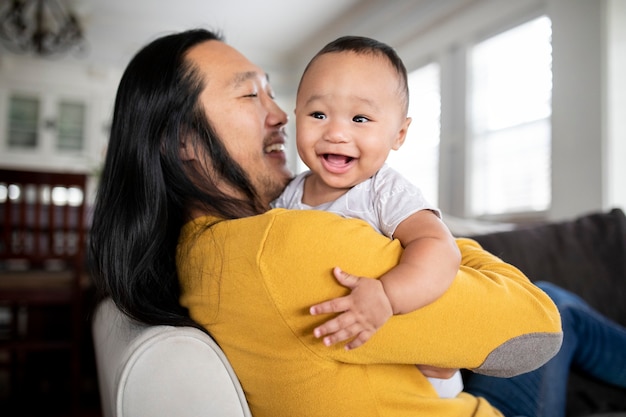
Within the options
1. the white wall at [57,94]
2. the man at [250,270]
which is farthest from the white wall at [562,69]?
the white wall at [57,94]

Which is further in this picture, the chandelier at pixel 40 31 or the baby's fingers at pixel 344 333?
the chandelier at pixel 40 31

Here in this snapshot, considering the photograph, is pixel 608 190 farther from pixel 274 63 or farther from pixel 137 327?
pixel 274 63

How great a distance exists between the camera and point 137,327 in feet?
2.81

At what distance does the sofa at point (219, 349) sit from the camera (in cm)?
74

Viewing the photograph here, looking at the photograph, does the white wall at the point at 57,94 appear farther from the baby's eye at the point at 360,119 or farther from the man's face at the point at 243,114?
the baby's eye at the point at 360,119

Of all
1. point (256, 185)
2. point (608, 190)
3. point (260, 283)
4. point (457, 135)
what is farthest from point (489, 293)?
point (457, 135)

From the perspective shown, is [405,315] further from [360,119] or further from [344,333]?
[360,119]

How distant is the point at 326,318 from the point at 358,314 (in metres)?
0.08

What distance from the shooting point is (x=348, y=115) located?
32.6 inches

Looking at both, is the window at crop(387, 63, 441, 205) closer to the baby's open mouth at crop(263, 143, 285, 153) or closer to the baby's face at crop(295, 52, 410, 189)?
the baby's open mouth at crop(263, 143, 285, 153)

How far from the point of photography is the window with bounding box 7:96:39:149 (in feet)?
19.1

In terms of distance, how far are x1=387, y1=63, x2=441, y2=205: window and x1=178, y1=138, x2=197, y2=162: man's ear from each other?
120 inches

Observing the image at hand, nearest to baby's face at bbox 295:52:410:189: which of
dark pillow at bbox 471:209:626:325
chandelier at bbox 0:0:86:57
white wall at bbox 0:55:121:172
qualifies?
dark pillow at bbox 471:209:626:325

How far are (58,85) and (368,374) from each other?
6.18 meters
